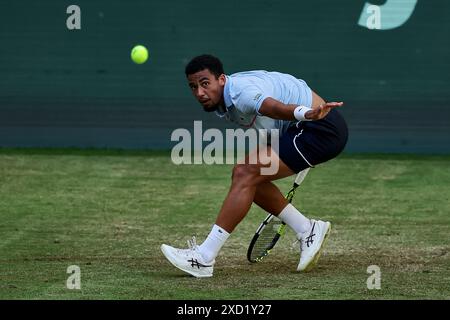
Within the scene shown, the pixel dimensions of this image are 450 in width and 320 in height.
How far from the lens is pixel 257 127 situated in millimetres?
6734

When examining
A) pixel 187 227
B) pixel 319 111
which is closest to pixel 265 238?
pixel 319 111

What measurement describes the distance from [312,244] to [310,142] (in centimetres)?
70

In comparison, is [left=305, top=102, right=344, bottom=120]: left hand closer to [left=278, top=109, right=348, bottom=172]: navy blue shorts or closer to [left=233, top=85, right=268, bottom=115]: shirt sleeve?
[left=233, top=85, right=268, bottom=115]: shirt sleeve

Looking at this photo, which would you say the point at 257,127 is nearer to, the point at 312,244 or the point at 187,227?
the point at 312,244

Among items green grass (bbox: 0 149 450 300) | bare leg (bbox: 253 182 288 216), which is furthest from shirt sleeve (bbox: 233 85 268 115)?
green grass (bbox: 0 149 450 300)

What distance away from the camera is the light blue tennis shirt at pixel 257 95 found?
6352 millimetres

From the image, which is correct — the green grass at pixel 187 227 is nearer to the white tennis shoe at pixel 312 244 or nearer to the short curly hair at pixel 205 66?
the white tennis shoe at pixel 312 244

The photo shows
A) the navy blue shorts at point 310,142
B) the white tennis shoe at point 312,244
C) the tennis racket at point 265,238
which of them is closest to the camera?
the navy blue shorts at point 310,142

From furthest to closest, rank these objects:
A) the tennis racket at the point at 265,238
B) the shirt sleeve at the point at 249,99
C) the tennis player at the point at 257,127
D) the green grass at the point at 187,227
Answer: the tennis racket at the point at 265,238
the tennis player at the point at 257,127
the shirt sleeve at the point at 249,99
the green grass at the point at 187,227

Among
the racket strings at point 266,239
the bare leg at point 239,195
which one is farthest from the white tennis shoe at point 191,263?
the racket strings at point 266,239

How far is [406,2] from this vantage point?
42.9 feet

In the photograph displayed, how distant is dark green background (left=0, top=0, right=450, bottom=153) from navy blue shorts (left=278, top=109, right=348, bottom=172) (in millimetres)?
6558
